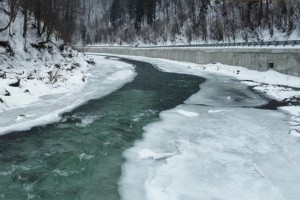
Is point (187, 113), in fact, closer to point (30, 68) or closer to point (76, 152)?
point (76, 152)

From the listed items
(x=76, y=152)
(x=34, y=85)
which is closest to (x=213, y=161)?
(x=76, y=152)

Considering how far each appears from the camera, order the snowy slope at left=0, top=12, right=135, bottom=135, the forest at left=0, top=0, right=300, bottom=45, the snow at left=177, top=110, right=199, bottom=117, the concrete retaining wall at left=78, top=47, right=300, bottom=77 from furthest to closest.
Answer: the forest at left=0, top=0, right=300, bottom=45 < the concrete retaining wall at left=78, top=47, right=300, bottom=77 < the snow at left=177, top=110, right=199, bottom=117 < the snowy slope at left=0, top=12, right=135, bottom=135

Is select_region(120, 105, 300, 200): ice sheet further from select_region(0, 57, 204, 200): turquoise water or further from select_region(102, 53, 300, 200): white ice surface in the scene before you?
select_region(0, 57, 204, 200): turquoise water

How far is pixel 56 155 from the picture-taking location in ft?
32.4

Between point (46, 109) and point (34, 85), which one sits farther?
point (34, 85)

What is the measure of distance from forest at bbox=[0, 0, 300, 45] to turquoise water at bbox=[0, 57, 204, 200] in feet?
46.6

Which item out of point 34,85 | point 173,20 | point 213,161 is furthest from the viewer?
point 173,20

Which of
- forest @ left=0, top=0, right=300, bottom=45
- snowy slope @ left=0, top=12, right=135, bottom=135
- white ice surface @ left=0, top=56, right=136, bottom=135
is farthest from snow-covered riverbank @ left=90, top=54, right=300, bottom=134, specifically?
forest @ left=0, top=0, right=300, bottom=45

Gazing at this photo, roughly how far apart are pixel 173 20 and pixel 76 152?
6886cm

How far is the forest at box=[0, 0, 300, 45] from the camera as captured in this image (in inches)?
1275

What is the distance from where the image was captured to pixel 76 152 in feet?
33.4

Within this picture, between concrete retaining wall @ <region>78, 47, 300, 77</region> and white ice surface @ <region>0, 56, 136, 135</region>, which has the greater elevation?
concrete retaining wall @ <region>78, 47, 300, 77</region>

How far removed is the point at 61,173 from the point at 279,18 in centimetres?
4587

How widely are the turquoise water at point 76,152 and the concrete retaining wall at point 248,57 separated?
10.9 metres
